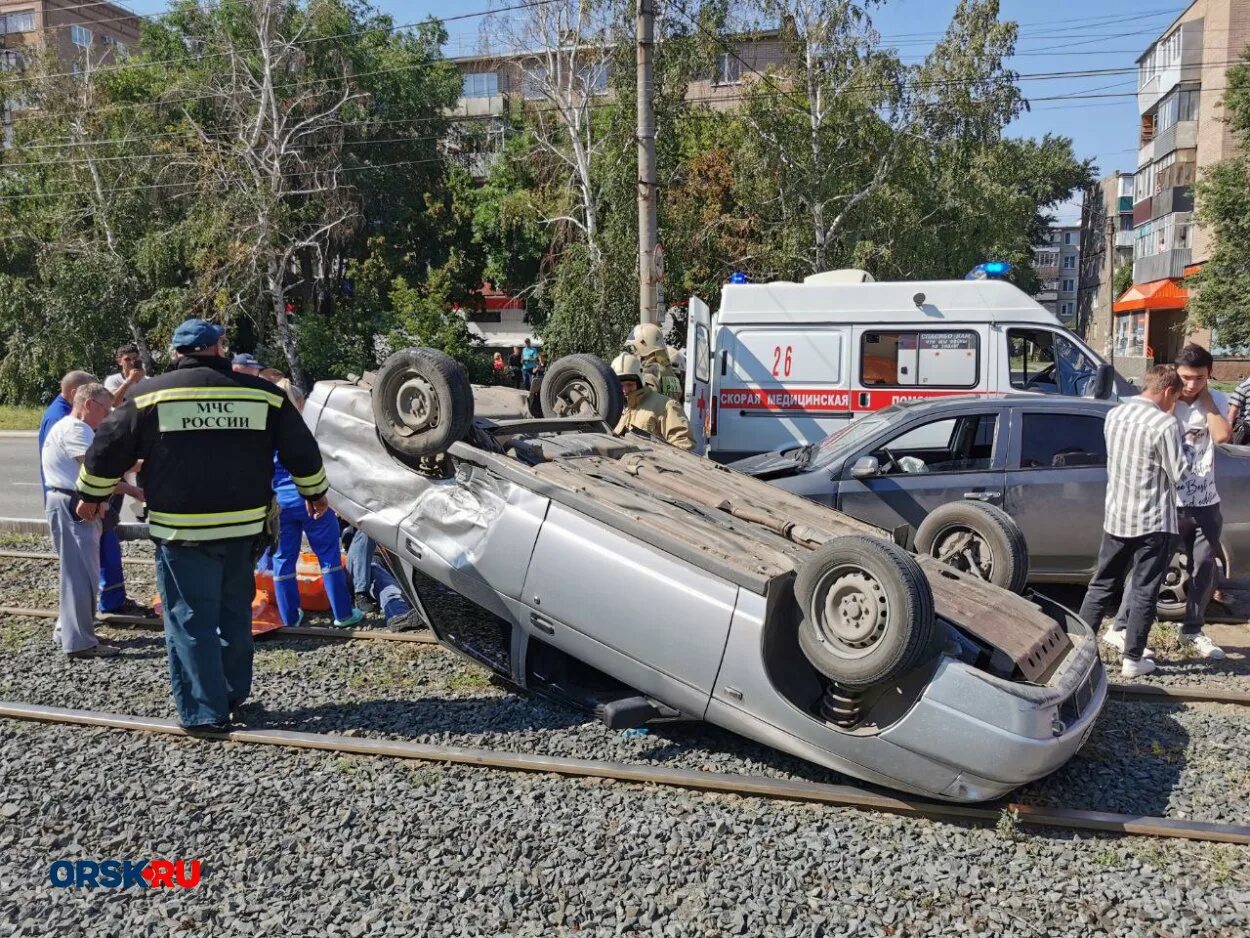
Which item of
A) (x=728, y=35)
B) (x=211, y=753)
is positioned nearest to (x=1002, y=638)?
(x=211, y=753)

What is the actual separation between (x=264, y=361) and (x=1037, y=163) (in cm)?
4911

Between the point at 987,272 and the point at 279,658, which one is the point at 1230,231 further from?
the point at 279,658

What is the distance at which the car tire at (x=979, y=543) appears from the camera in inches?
206

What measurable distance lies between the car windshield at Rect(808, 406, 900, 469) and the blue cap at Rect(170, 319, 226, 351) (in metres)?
4.08

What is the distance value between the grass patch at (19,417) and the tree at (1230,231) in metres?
29.4

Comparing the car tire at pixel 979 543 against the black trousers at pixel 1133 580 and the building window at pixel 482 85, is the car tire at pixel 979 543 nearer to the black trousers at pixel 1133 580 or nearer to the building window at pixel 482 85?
the black trousers at pixel 1133 580

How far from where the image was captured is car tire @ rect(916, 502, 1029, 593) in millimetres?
5230

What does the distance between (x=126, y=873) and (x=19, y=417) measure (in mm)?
25749

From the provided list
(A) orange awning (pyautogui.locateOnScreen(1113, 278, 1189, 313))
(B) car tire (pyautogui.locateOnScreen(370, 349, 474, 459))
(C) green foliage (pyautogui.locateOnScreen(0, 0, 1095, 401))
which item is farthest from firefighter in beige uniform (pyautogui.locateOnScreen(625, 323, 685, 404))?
(A) orange awning (pyautogui.locateOnScreen(1113, 278, 1189, 313))

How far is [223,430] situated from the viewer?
15.1 ft

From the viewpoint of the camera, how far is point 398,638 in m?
6.16

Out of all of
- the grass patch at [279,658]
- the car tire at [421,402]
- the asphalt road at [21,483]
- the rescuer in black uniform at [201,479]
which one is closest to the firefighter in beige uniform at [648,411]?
the car tire at [421,402]

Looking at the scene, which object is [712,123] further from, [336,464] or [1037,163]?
[1037,163]

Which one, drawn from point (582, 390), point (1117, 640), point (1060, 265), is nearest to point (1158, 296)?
point (1117, 640)
